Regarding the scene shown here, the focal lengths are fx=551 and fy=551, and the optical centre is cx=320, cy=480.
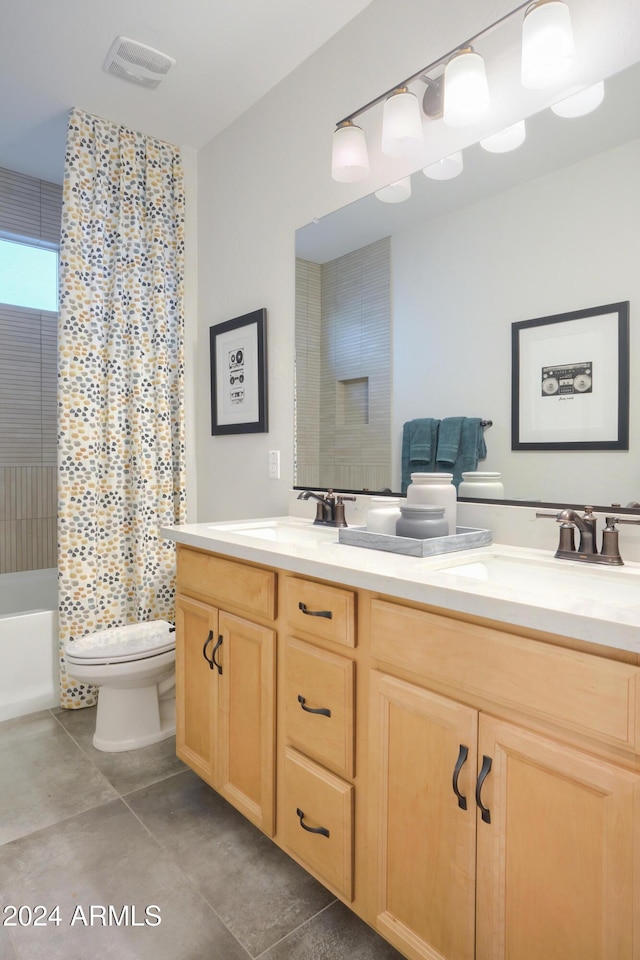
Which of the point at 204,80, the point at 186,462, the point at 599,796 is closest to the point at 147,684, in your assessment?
the point at 186,462

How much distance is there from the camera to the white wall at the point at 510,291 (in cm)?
130

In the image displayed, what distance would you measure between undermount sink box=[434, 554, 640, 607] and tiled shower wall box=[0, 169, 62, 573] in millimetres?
2834

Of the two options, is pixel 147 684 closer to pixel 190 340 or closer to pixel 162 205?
pixel 190 340

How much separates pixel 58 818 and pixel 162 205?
2625mm

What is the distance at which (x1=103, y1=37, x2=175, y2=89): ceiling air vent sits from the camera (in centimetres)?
214

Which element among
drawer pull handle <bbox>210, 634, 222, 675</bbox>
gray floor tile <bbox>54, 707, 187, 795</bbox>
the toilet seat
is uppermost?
drawer pull handle <bbox>210, 634, 222, 675</bbox>

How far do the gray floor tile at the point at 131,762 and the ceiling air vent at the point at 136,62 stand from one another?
2731mm

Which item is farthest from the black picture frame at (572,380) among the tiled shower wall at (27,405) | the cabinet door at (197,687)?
the tiled shower wall at (27,405)

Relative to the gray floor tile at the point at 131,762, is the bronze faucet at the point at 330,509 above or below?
above

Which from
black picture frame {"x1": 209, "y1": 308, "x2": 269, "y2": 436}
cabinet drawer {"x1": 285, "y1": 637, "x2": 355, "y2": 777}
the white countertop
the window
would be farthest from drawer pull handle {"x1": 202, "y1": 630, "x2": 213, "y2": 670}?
the window

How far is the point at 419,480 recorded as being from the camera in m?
1.59

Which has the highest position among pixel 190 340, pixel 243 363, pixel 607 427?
pixel 190 340

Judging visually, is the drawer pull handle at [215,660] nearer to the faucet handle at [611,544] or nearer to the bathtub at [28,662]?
the faucet handle at [611,544]

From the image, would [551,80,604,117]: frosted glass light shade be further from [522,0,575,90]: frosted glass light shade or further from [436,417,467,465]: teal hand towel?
Result: [436,417,467,465]: teal hand towel
